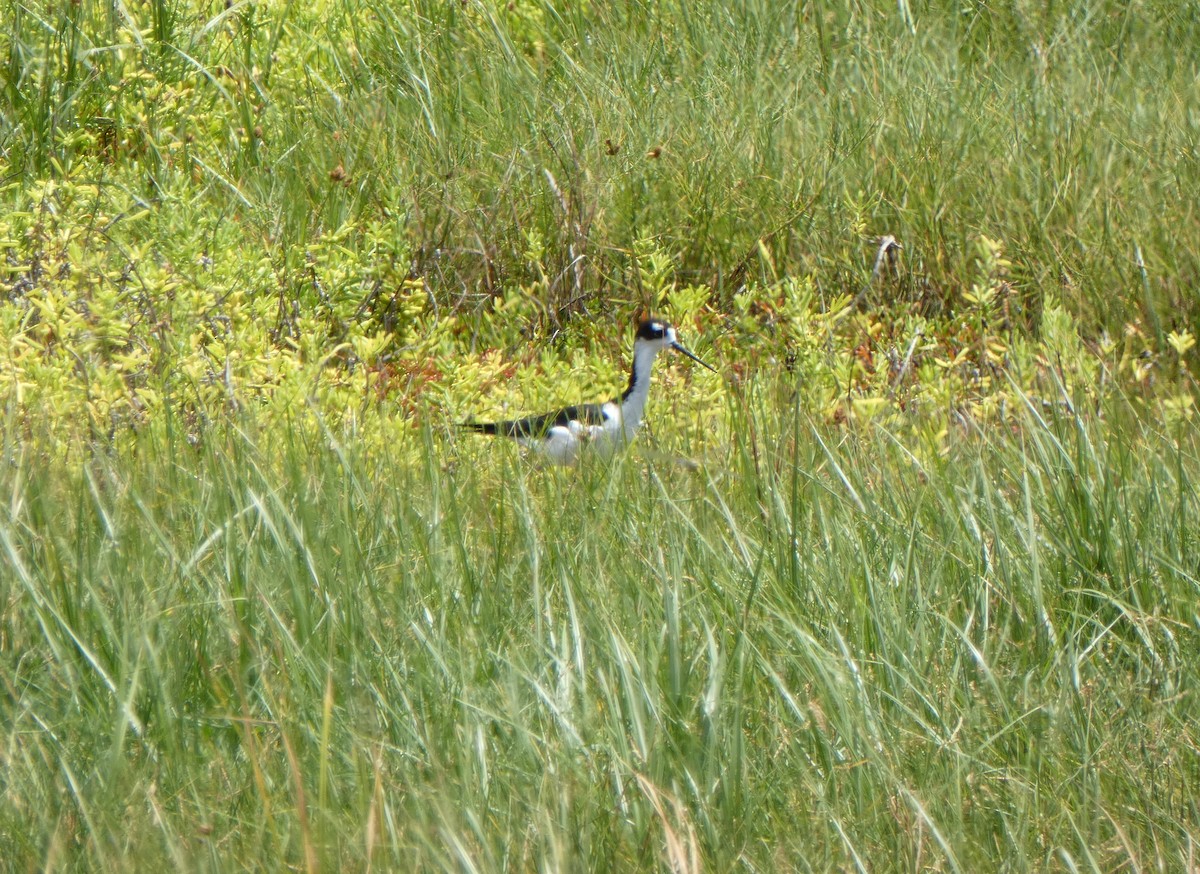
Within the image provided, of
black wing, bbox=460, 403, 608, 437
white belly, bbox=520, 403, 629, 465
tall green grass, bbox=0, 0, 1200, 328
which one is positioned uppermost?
tall green grass, bbox=0, 0, 1200, 328

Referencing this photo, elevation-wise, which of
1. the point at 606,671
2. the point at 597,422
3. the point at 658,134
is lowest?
the point at 597,422

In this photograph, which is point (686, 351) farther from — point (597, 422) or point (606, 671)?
point (606, 671)

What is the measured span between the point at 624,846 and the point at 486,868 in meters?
0.23

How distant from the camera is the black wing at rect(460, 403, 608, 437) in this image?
13.7 feet

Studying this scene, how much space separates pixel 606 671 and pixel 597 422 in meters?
2.26

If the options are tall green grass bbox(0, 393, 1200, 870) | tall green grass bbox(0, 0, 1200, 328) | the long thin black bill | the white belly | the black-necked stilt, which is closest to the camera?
tall green grass bbox(0, 393, 1200, 870)

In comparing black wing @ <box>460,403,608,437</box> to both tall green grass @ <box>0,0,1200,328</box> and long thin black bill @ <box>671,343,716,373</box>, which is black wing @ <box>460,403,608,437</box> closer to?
long thin black bill @ <box>671,343,716,373</box>

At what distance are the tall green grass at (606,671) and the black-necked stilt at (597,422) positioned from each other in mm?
530

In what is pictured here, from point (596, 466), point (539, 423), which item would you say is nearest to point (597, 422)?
point (539, 423)

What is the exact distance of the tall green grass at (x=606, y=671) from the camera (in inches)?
79.7

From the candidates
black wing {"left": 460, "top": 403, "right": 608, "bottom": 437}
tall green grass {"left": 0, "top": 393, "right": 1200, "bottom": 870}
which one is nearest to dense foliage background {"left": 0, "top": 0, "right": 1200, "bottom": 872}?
tall green grass {"left": 0, "top": 393, "right": 1200, "bottom": 870}

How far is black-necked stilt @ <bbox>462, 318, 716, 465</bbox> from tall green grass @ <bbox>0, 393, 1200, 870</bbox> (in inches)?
20.9

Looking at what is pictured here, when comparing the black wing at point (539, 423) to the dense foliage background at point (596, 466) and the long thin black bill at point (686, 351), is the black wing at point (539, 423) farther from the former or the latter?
the long thin black bill at point (686, 351)

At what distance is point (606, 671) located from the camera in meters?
2.39
